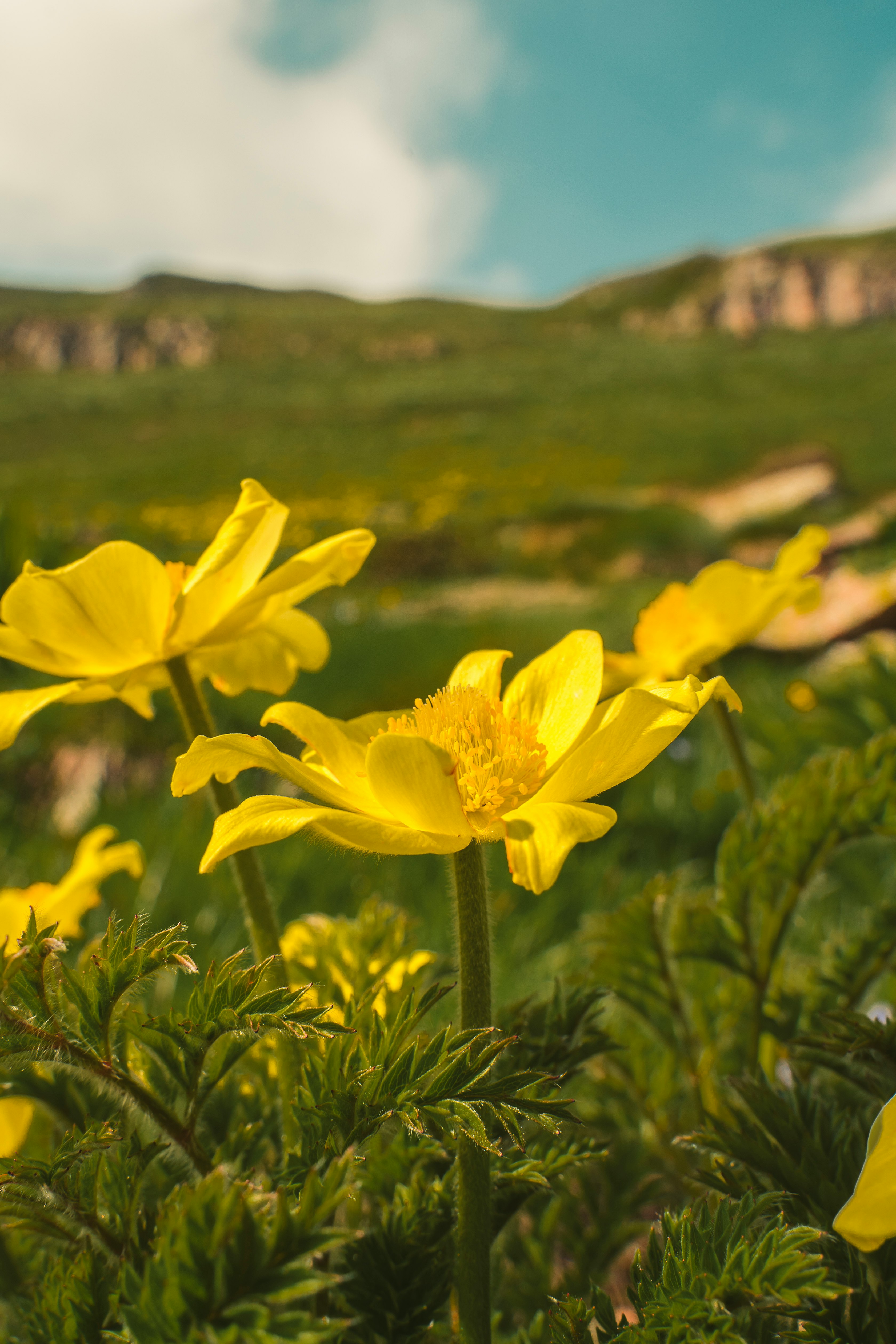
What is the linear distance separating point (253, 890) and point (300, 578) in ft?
0.96

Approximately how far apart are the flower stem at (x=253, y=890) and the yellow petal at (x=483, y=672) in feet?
0.79

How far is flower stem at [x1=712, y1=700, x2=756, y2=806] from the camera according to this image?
1.18m

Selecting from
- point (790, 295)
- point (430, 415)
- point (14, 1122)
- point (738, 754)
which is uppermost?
point (790, 295)

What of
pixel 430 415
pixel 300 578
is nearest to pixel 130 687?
pixel 300 578

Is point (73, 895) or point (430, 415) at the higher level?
point (430, 415)

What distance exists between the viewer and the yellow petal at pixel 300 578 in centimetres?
83

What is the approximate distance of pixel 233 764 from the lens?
0.60m

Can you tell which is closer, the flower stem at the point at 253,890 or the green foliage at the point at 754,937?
the flower stem at the point at 253,890

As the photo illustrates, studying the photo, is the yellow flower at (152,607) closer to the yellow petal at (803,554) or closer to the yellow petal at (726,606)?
the yellow petal at (726,606)

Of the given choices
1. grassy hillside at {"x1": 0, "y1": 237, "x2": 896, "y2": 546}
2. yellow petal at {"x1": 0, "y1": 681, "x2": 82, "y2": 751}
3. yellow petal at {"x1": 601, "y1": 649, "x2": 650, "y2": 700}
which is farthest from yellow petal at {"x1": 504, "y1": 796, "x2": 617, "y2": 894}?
grassy hillside at {"x1": 0, "y1": 237, "x2": 896, "y2": 546}

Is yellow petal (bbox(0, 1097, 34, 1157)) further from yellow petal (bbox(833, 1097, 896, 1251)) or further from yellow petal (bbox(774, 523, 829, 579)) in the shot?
yellow petal (bbox(774, 523, 829, 579))

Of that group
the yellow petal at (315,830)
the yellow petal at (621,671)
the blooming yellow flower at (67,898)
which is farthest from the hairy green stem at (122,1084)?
the yellow petal at (621,671)

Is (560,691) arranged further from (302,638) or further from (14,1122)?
(14,1122)

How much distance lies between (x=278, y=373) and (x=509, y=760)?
43.8 m
